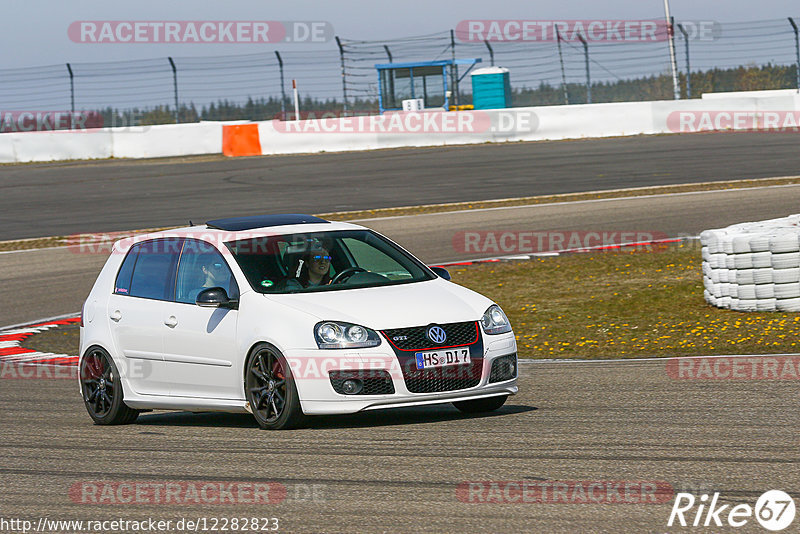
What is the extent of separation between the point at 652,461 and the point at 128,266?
464 centimetres

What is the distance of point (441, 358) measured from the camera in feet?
25.8

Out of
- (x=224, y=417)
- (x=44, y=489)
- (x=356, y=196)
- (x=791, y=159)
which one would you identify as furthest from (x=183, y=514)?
(x=791, y=159)

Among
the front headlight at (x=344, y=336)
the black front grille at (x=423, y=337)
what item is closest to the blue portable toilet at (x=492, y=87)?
the black front grille at (x=423, y=337)

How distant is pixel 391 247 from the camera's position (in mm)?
9227

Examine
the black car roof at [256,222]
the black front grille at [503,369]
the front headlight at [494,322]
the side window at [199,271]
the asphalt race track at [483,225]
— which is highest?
the black car roof at [256,222]

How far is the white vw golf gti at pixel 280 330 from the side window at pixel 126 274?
12mm

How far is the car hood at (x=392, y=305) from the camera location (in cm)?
788

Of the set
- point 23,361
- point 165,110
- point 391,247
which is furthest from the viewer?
point 165,110

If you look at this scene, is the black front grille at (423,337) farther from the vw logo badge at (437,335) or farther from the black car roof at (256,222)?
the black car roof at (256,222)

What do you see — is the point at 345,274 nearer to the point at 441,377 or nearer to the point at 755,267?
the point at 441,377

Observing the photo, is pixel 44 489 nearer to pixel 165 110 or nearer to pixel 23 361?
pixel 23 361

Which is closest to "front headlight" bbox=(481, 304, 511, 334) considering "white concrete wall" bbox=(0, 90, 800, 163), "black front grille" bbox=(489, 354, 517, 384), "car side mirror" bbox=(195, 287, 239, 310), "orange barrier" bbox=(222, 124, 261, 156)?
"black front grille" bbox=(489, 354, 517, 384)

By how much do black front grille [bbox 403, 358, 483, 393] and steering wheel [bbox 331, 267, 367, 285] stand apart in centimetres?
107

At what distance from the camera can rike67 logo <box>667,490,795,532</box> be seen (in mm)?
5090
